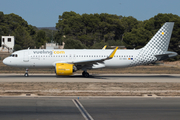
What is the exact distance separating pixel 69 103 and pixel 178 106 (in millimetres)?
6071

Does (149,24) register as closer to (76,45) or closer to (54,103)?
(76,45)

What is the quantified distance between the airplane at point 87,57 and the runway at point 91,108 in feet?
40.3

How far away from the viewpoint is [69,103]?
48.1 ft

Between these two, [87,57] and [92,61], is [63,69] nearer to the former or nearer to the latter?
[92,61]

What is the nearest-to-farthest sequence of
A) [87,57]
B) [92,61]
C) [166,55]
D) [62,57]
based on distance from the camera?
[92,61], [62,57], [87,57], [166,55]

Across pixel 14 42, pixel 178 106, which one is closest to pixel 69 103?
pixel 178 106

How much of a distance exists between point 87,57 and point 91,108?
16.9m

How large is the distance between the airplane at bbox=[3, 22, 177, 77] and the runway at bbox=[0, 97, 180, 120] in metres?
12.3

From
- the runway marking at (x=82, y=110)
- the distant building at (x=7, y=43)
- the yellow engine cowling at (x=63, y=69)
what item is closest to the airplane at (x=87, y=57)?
the yellow engine cowling at (x=63, y=69)

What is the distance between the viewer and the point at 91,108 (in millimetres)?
13383

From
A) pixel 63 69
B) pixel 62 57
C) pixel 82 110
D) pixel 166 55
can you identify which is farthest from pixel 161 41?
pixel 82 110

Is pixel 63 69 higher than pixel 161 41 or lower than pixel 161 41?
lower

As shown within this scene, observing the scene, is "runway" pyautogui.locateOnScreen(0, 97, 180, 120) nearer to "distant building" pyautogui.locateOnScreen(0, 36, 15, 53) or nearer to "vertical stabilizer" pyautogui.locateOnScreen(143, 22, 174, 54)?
"vertical stabilizer" pyautogui.locateOnScreen(143, 22, 174, 54)

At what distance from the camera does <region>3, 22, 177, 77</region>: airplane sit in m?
28.9
